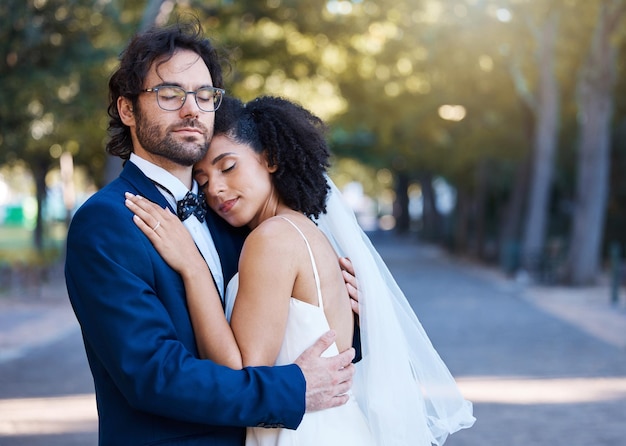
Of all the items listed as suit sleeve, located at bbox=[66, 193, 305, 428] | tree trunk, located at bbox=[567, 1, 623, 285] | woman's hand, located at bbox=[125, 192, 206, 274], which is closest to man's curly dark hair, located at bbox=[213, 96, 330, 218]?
woman's hand, located at bbox=[125, 192, 206, 274]

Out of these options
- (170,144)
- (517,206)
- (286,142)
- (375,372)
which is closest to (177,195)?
(170,144)

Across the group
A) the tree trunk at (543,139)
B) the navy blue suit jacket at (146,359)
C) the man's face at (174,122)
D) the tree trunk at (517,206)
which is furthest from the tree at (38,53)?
the tree trunk at (517,206)

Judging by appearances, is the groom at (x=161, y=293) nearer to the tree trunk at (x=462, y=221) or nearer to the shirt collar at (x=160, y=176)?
the shirt collar at (x=160, y=176)

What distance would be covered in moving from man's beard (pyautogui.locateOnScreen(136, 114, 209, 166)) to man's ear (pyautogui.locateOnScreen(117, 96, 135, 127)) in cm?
6

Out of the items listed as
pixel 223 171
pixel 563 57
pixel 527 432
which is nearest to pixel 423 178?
pixel 563 57

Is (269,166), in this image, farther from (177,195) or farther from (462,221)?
(462,221)

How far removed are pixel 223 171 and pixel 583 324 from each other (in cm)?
1388

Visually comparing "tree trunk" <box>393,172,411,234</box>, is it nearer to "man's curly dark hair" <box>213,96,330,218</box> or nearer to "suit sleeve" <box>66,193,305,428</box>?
"man's curly dark hair" <box>213,96,330,218</box>

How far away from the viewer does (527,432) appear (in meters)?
8.05

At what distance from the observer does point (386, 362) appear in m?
3.37

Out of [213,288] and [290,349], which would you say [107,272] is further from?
[290,349]

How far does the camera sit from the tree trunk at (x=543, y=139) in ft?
77.7

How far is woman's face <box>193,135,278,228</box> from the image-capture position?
3.12m

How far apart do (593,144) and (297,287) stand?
20114 millimetres
